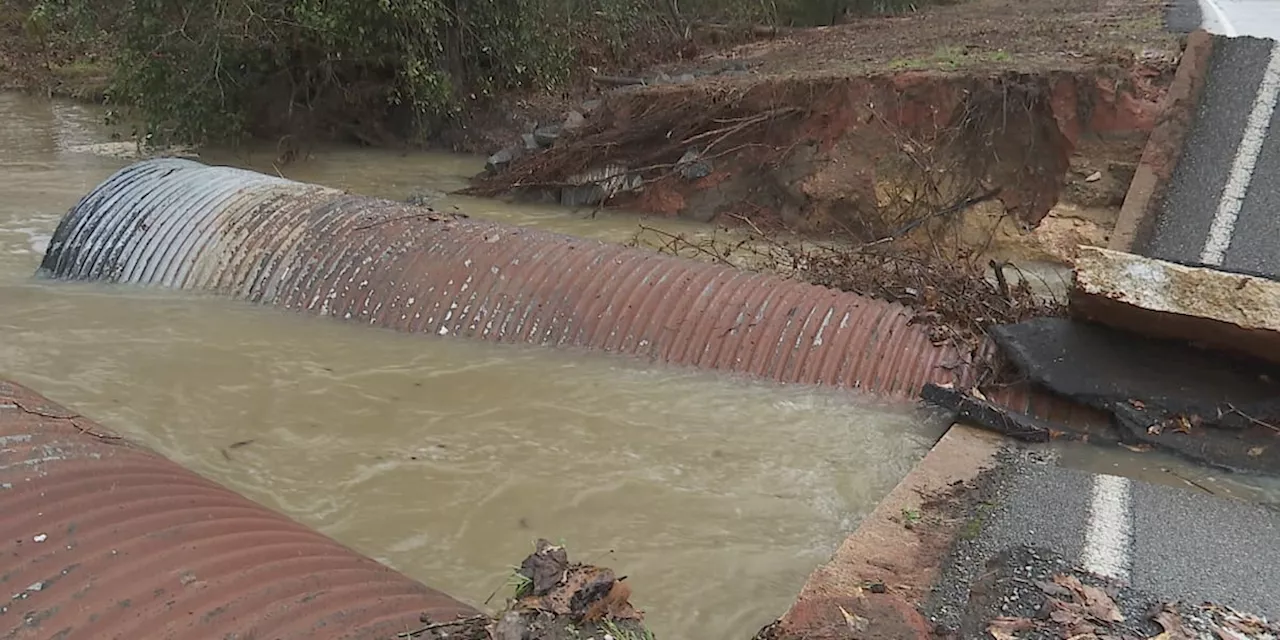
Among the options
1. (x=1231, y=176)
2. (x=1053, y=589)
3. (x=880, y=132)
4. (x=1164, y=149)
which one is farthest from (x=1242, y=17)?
(x=1053, y=589)

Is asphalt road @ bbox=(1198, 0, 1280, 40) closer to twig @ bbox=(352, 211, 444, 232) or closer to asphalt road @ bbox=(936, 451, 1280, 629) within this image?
twig @ bbox=(352, 211, 444, 232)

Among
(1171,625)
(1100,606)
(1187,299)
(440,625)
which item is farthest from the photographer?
(1187,299)

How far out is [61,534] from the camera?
2680 mm

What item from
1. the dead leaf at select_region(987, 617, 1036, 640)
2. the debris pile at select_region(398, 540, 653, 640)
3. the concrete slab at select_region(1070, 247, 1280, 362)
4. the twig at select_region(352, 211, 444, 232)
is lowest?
the debris pile at select_region(398, 540, 653, 640)

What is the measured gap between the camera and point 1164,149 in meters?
6.81

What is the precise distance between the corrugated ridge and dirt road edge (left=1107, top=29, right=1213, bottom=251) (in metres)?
1.60

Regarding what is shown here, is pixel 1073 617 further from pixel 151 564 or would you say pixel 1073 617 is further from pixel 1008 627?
pixel 151 564

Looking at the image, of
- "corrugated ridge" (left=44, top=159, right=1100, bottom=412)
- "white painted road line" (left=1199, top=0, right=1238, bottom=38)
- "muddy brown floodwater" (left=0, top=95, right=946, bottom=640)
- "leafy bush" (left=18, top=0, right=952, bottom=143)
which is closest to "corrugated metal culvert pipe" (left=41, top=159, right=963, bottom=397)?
"corrugated ridge" (left=44, top=159, right=1100, bottom=412)

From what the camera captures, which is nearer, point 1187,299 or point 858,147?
point 1187,299

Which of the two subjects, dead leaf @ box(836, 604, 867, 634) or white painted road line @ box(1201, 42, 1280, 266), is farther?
white painted road line @ box(1201, 42, 1280, 266)

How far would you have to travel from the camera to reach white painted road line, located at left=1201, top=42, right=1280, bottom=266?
5.71 metres

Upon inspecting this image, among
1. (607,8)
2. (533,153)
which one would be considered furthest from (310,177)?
(607,8)

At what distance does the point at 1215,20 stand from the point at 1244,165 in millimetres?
7755

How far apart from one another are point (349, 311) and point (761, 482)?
3.02 m
